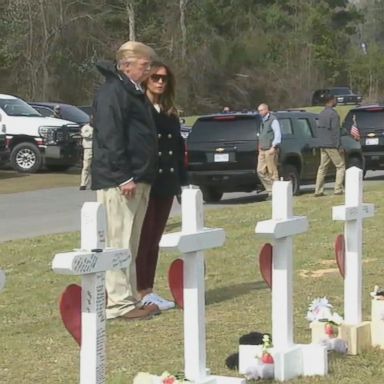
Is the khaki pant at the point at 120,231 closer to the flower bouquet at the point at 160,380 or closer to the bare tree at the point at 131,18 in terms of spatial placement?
the flower bouquet at the point at 160,380

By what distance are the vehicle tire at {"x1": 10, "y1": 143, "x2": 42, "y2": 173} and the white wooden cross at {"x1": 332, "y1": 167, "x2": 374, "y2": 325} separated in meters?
20.2

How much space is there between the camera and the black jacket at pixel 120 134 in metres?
6.92

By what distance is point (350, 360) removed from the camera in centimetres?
596

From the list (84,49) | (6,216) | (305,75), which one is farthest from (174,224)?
(305,75)

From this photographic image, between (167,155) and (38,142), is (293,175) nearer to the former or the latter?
(38,142)

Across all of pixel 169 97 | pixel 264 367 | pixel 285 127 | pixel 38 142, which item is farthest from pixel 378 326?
pixel 38 142

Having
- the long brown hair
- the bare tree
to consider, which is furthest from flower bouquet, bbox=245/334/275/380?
the bare tree

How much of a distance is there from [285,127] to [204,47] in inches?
1688

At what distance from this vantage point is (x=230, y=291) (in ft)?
28.0

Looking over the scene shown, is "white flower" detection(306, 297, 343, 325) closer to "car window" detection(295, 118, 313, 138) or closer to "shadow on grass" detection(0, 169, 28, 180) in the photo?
"car window" detection(295, 118, 313, 138)

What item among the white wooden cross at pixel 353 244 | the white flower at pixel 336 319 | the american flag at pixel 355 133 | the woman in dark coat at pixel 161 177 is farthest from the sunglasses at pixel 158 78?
the american flag at pixel 355 133

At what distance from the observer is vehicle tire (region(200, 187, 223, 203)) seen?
63.6 feet

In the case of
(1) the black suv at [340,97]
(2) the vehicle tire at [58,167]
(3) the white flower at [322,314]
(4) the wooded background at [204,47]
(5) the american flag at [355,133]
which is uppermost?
(4) the wooded background at [204,47]

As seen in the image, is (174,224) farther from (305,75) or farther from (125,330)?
(305,75)
